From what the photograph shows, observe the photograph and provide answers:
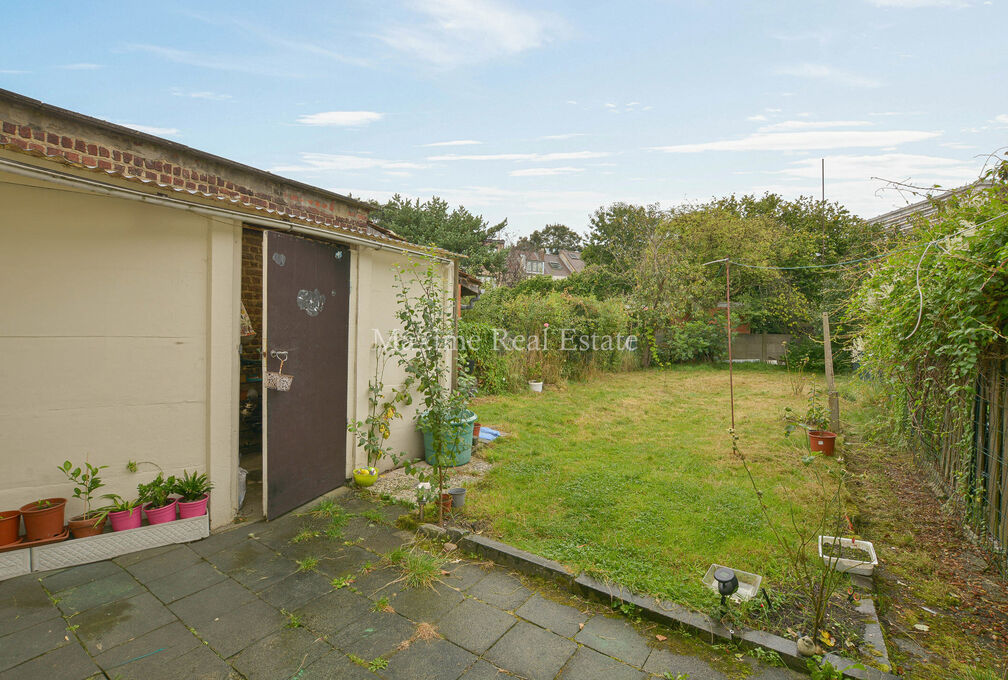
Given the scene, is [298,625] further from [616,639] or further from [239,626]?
[616,639]

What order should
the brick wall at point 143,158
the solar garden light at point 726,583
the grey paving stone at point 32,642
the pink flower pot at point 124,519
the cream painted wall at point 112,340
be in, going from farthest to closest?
the brick wall at point 143,158
the pink flower pot at point 124,519
the cream painted wall at point 112,340
the solar garden light at point 726,583
the grey paving stone at point 32,642

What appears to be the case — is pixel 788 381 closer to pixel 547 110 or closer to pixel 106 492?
pixel 547 110

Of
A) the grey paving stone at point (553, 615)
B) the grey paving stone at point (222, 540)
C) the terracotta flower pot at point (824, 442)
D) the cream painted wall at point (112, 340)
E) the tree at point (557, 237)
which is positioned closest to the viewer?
the grey paving stone at point (553, 615)

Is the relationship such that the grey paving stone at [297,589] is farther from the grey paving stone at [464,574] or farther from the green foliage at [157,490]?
the green foliage at [157,490]

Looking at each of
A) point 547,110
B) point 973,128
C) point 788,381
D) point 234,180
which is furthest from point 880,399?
point 234,180

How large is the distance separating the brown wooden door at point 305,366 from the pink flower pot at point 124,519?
820 millimetres

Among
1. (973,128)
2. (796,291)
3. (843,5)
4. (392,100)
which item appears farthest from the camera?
(796,291)

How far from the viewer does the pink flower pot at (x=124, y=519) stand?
119 inches

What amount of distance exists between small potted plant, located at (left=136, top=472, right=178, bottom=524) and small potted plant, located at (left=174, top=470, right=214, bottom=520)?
0.05 meters

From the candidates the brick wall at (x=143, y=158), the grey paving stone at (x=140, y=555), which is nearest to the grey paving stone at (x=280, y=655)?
the grey paving stone at (x=140, y=555)

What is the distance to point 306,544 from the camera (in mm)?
3246

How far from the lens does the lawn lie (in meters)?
3.07

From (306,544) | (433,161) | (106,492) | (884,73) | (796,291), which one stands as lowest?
(306,544)

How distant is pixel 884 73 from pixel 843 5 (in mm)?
1071
